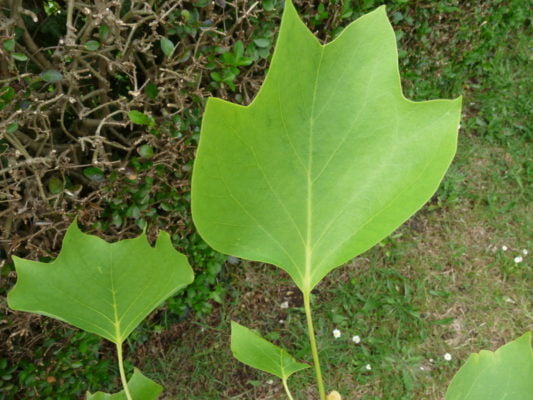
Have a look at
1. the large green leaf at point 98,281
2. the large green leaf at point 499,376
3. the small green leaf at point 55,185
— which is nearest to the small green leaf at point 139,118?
the small green leaf at point 55,185

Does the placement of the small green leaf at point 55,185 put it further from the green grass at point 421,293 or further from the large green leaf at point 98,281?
the green grass at point 421,293

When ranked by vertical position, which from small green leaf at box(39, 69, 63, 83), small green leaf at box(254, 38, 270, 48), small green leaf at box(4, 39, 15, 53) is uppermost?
small green leaf at box(4, 39, 15, 53)

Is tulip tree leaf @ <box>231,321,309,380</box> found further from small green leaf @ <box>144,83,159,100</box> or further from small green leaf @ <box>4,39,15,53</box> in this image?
small green leaf @ <box>144,83,159,100</box>

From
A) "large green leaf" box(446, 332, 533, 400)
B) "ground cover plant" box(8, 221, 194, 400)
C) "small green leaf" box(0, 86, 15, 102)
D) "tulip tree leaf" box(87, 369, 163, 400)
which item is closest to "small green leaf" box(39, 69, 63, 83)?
"small green leaf" box(0, 86, 15, 102)

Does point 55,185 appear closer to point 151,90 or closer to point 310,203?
point 151,90

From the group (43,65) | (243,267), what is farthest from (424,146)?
(243,267)
